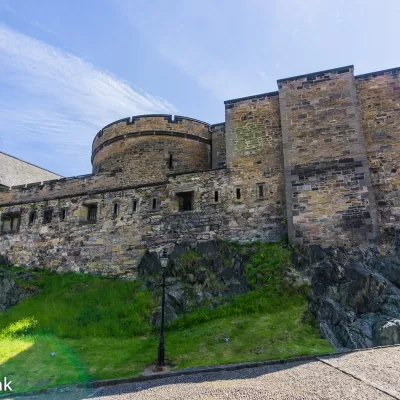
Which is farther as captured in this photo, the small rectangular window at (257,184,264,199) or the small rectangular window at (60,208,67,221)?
the small rectangular window at (60,208,67,221)

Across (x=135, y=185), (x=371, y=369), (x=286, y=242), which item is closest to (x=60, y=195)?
(x=135, y=185)

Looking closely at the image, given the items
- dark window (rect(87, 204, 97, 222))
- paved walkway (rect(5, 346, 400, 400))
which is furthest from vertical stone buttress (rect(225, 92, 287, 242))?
dark window (rect(87, 204, 97, 222))

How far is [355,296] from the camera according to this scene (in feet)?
33.8

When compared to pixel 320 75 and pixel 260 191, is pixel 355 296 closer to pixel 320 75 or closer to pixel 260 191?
pixel 260 191

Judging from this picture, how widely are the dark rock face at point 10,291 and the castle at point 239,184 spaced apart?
5.56 ft

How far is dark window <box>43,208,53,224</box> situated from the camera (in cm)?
1719

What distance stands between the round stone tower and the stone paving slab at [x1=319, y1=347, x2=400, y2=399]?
1099cm

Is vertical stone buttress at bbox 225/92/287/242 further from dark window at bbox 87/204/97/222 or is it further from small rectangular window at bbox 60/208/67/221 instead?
small rectangular window at bbox 60/208/67/221

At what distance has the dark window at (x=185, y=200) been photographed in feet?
50.1

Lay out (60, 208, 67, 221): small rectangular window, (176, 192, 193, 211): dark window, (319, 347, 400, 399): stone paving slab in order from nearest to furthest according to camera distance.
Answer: (319, 347, 400, 399): stone paving slab
(176, 192, 193, 211): dark window
(60, 208, 67, 221): small rectangular window

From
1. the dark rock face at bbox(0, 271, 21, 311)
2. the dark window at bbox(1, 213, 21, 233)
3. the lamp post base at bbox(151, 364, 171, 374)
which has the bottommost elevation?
the lamp post base at bbox(151, 364, 171, 374)

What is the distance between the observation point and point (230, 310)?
36.2ft

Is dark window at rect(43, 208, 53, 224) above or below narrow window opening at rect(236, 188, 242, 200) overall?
below

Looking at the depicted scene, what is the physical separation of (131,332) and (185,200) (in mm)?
6145
